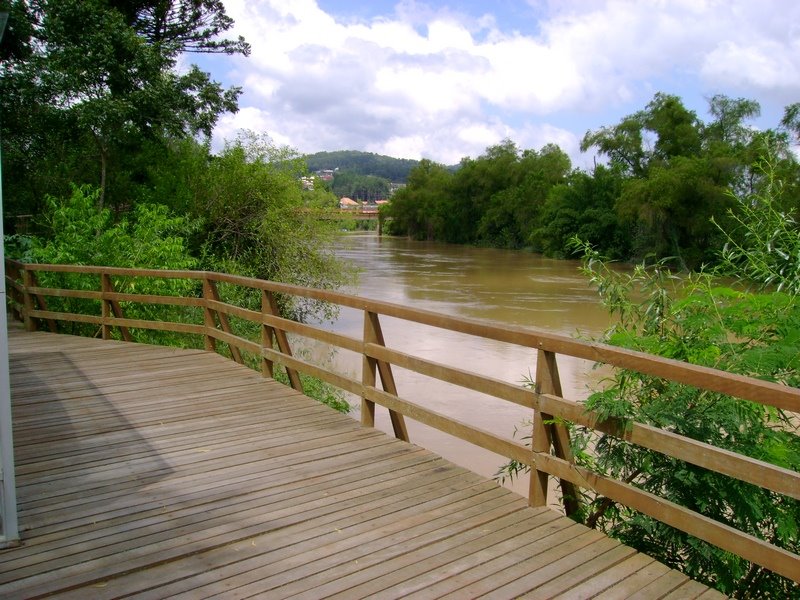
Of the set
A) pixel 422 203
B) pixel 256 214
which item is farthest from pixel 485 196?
pixel 256 214

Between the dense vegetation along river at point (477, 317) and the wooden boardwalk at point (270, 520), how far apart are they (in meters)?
1.22

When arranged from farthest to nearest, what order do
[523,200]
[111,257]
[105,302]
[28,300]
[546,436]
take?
[523,200] < [111,257] < [28,300] < [105,302] < [546,436]

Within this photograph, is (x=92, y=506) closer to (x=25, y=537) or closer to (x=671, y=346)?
(x=25, y=537)

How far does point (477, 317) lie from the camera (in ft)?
70.4

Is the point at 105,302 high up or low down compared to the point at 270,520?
up

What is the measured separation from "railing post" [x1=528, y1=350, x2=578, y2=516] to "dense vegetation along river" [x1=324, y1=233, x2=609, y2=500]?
685mm

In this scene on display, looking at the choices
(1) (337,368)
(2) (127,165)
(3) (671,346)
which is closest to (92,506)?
(3) (671,346)

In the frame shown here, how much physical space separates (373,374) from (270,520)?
1602mm

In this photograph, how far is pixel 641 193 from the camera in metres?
40.5

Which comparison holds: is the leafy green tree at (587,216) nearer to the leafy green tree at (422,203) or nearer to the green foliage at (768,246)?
the leafy green tree at (422,203)

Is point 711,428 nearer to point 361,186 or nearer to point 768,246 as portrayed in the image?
point 768,246

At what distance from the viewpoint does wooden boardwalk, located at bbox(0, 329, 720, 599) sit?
2.75 meters

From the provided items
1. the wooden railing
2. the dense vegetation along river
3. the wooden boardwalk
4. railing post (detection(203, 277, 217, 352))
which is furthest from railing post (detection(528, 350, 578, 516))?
railing post (detection(203, 277, 217, 352))

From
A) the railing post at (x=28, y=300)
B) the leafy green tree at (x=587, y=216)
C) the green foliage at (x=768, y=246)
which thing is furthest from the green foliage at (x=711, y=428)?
the leafy green tree at (x=587, y=216)
